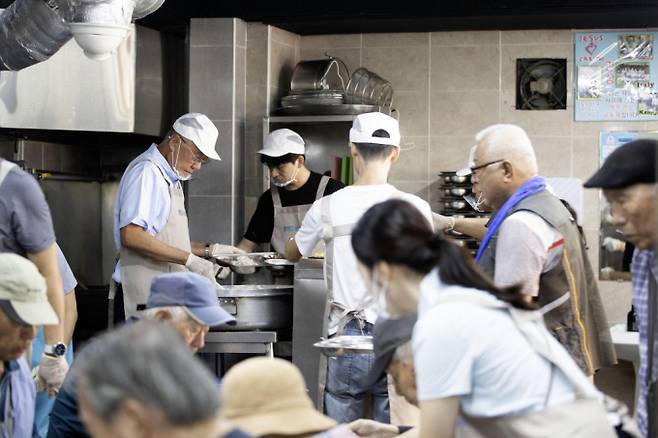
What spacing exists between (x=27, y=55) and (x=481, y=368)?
3.83 meters

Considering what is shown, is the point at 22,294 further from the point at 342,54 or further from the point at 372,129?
the point at 342,54

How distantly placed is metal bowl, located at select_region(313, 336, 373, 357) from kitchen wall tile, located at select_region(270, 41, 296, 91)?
343 cm

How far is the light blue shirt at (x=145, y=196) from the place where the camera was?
5434 mm

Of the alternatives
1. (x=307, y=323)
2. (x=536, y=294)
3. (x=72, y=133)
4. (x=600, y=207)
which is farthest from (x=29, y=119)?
(x=536, y=294)

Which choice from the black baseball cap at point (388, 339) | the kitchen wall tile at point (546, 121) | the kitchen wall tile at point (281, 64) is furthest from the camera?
the kitchen wall tile at point (546, 121)

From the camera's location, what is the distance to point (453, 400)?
2.55 metres

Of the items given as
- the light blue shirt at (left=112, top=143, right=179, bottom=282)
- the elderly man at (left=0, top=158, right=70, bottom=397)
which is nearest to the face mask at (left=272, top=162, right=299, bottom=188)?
the light blue shirt at (left=112, top=143, right=179, bottom=282)

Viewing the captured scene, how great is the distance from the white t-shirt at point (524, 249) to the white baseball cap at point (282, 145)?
2757mm

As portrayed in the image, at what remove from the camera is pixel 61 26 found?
17.7 feet

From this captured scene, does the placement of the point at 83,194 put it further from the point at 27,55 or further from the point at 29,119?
the point at 27,55

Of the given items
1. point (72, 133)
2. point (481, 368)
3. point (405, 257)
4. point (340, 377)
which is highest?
point (72, 133)

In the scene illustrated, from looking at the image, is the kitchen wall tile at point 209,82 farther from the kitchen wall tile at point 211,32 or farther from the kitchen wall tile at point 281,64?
the kitchen wall tile at point 281,64

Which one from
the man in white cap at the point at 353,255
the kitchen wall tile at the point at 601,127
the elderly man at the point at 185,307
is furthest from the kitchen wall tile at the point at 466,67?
the elderly man at the point at 185,307

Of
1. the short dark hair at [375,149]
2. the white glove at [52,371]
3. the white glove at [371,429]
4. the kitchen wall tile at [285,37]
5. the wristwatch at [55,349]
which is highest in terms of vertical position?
the kitchen wall tile at [285,37]
